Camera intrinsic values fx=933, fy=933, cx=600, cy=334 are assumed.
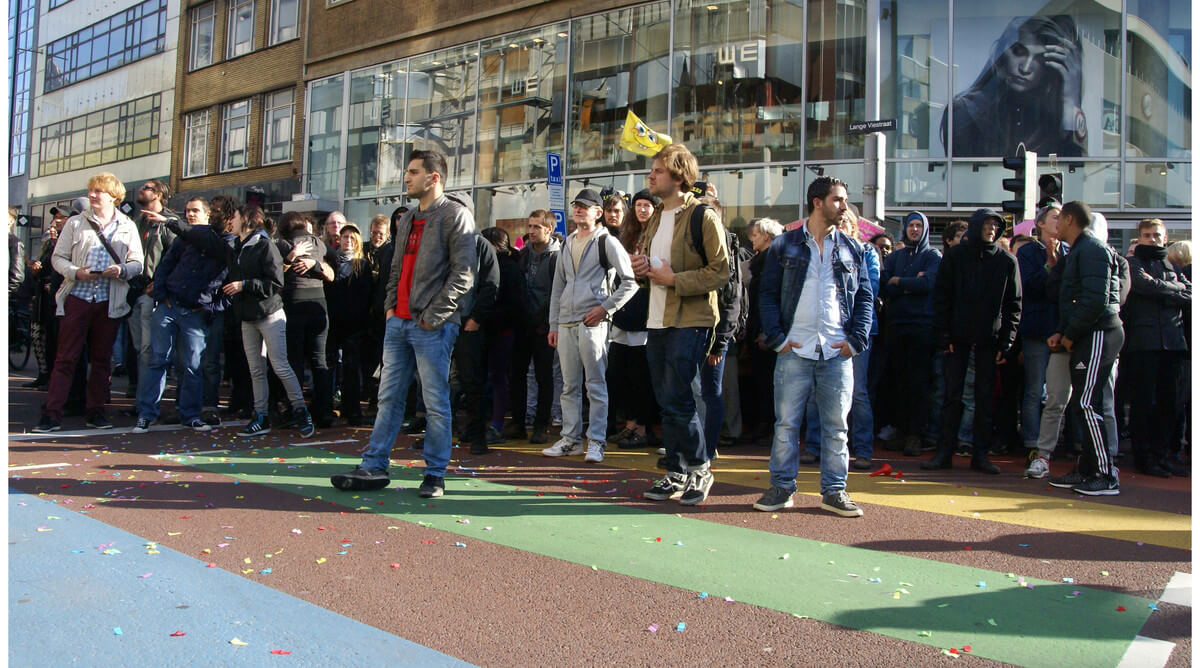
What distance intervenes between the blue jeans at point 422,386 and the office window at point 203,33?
2752cm

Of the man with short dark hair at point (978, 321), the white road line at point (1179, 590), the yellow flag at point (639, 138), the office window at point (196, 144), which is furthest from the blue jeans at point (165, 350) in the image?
the office window at point (196, 144)

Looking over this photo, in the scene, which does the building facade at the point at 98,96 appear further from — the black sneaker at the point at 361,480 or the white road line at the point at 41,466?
the black sneaker at the point at 361,480

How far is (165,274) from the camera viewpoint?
27.7ft

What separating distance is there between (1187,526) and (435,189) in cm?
488

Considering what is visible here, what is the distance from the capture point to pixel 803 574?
4.14 m

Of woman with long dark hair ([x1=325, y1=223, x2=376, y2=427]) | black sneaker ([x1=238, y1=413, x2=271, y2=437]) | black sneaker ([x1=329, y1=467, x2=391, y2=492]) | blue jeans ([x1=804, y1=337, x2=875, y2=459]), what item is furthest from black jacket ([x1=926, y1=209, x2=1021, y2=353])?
black sneaker ([x1=238, y1=413, x2=271, y2=437])

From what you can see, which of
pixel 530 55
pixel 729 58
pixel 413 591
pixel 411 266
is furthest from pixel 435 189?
pixel 530 55

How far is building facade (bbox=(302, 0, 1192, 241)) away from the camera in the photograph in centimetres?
1605

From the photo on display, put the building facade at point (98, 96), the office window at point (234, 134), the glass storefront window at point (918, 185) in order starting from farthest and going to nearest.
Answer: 1. the building facade at point (98, 96)
2. the office window at point (234, 134)
3. the glass storefront window at point (918, 185)

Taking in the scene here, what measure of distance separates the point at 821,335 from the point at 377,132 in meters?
21.1

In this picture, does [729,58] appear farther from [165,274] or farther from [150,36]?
[150,36]

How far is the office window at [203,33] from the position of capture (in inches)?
1164

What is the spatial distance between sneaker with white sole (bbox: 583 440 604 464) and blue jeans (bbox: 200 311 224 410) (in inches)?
156

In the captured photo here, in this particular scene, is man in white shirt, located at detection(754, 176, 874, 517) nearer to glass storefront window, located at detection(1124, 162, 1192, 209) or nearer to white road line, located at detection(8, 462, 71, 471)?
white road line, located at detection(8, 462, 71, 471)
